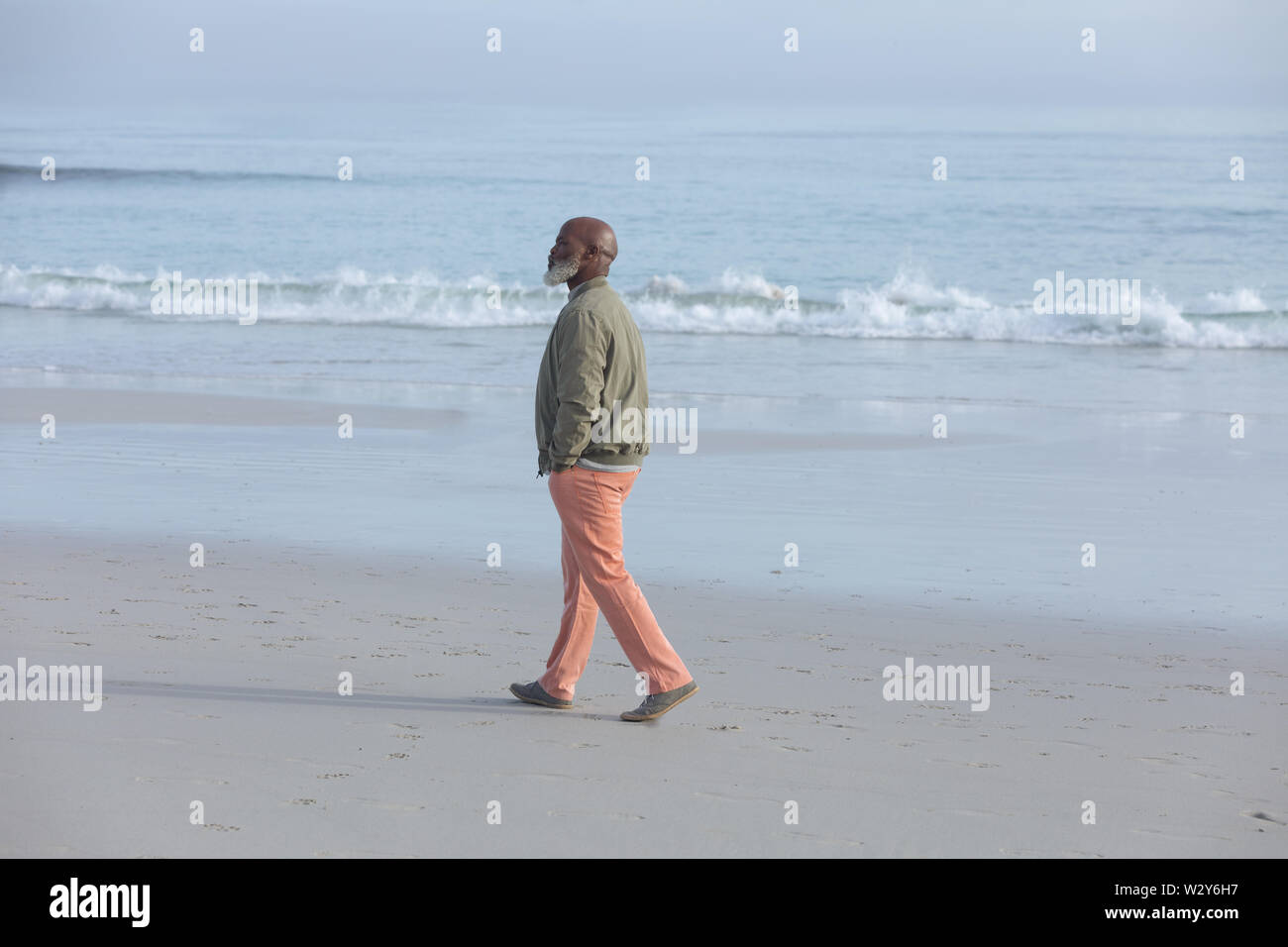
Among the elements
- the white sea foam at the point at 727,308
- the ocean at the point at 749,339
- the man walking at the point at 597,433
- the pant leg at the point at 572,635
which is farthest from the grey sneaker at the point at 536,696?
the white sea foam at the point at 727,308

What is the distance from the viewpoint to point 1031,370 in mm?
17000

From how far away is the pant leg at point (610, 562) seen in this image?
4.67 meters

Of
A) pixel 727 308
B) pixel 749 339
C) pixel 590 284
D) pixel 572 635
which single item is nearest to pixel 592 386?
pixel 590 284

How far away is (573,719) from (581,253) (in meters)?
1.61

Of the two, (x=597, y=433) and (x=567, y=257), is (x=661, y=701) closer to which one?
(x=597, y=433)

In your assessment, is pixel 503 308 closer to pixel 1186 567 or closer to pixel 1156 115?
pixel 1186 567

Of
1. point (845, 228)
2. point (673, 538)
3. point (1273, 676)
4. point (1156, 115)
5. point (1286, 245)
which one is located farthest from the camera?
point (1156, 115)

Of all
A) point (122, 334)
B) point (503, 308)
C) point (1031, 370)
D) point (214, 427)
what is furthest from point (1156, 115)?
point (214, 427)

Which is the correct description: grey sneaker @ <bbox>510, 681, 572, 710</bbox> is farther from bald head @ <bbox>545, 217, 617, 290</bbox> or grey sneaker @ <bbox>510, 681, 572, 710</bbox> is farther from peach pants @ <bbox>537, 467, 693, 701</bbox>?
bald head @ <bbox>545, 217, 617, 290</bbox>

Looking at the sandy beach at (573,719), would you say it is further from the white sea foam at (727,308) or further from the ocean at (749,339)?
the white sea foam at (727,308)

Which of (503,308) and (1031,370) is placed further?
(503,308)

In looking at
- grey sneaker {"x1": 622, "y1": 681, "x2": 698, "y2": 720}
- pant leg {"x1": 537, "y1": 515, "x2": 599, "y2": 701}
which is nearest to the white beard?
pant leg {"x1": 537, "y1": 515, "x2": 599, "y2": 701}

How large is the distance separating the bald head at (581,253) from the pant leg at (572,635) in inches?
37.7

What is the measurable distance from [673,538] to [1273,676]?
3.42 meters
